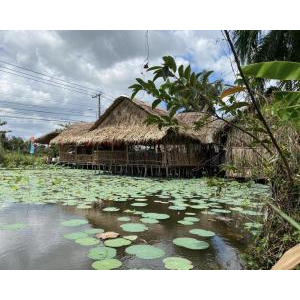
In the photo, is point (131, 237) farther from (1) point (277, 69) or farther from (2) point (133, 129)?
(2) point (133, 129)

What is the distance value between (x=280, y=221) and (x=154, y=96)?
1643 mm

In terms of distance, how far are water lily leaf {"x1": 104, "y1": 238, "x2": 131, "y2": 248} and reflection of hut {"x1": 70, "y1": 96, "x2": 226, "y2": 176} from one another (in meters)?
8.94

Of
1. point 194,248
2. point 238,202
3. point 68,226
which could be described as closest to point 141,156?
point 238,202

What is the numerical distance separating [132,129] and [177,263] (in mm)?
→ 12488

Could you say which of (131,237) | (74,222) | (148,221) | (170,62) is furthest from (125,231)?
(170,62)

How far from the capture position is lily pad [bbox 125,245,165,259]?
3.03m

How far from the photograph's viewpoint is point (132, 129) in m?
15.1

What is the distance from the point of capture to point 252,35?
10273 millimetres

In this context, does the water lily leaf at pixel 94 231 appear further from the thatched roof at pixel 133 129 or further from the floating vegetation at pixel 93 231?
the thatched roof at pixel 133 129

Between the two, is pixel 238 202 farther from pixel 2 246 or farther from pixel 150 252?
pixel 2 246

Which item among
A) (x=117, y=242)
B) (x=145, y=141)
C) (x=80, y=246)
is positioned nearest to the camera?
(x=80, y=246)

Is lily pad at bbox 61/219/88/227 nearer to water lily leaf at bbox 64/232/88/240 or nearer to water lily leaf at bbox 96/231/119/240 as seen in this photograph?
water lily leaf at bbox 64/232/88/240

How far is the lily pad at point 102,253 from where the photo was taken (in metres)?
2.96

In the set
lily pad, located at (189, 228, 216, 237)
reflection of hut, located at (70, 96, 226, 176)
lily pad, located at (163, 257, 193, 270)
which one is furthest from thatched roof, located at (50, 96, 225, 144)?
lily pad, located at (163, 257, 193, 270)
